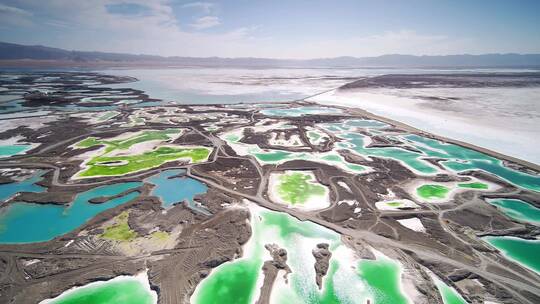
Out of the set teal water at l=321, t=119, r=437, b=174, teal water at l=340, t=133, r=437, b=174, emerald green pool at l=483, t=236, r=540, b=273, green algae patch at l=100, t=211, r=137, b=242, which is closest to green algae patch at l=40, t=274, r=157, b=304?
green algae patch at l=100, t=211, r=137, b=242

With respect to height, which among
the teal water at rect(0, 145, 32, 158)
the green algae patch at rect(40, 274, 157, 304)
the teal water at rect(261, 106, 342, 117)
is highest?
A: the teal water at rect(261, 106, 342, 117)

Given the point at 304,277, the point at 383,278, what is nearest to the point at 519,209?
the point at 383,278

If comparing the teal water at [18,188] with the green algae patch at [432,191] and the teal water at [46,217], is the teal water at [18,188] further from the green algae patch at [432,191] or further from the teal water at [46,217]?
the green algae patch at [432,191]

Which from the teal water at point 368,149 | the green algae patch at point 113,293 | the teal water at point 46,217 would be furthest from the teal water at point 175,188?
the teal water at point 368,149

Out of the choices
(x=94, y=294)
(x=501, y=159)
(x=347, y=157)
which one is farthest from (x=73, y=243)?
(x=501, y=159)

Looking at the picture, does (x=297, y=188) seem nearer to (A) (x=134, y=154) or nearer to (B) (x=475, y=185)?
(B) (x=475, y=185)

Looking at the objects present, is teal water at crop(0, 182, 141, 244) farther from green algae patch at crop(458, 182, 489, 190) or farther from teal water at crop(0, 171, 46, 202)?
green algae patch at crop(458, 182, 489, 190)
